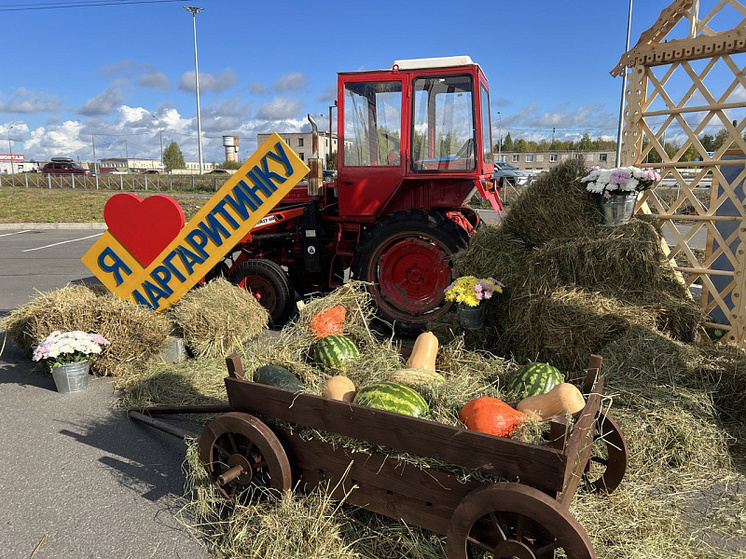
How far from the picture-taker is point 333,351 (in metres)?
3.37

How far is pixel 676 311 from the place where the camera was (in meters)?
3.97

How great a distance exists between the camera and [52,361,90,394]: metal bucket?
4.29 metres

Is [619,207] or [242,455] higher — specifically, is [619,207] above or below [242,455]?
above

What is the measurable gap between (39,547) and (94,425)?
1351 mm

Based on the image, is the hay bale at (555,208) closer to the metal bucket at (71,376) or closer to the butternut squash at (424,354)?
the butternut squash at (424,354)

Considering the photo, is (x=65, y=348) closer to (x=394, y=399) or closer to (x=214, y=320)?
(x=214, y=320)

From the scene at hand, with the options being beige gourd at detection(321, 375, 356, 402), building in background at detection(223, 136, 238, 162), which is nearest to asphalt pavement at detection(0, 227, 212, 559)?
beige gourd at detection(321, 375, 356, 402)

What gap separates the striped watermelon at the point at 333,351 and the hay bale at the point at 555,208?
7.51 feet

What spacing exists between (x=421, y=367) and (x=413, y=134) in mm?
3128

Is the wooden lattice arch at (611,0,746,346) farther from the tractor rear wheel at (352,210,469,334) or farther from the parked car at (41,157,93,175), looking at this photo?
the parked car at (41,157,93,175)

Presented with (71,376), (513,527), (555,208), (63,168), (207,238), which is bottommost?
(71,376)

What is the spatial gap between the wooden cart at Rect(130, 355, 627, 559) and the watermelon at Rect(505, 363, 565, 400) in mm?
226

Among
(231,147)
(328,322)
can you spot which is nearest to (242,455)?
(328,322)

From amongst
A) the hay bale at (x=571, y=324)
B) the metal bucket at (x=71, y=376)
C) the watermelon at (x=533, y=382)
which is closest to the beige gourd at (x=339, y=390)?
the watermelon at (x=533, y=382)
